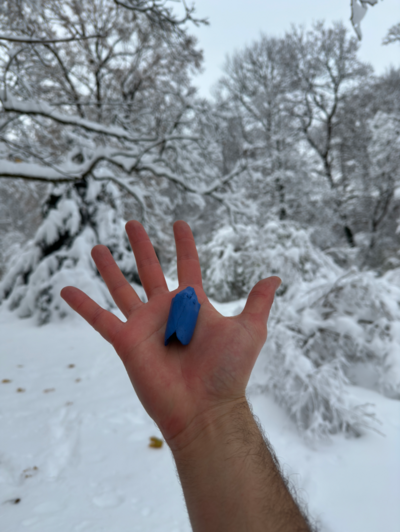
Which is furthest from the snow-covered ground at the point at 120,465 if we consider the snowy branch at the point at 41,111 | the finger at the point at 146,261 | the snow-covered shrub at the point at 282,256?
the snowy branch at the point at 41,111

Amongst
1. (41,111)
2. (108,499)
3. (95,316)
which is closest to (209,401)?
(95,316)

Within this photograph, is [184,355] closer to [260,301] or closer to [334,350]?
[260,301]

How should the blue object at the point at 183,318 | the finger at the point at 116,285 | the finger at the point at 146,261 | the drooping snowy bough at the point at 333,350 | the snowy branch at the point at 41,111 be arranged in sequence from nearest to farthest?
the blue object at the point at 183,318
the finger at the point at 116,285
the finger at the point at 146,261
the drooping snowy bough at the point at 333,350
the snowy branch at the point at 41,111

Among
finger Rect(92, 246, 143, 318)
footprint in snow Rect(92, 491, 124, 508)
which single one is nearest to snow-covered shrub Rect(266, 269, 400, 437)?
footprint in snow Rect(92, 491, 124, 508)

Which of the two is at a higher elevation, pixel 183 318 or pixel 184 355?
pixel 183 318

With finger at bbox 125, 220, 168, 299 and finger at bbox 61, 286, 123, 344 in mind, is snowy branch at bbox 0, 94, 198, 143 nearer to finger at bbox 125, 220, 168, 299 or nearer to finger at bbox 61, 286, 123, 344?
finger at bbox 125, 220, 168, 299

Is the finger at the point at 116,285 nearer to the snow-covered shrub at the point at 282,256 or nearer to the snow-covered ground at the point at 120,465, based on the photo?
the snow-covered ground at the point at 120,465
